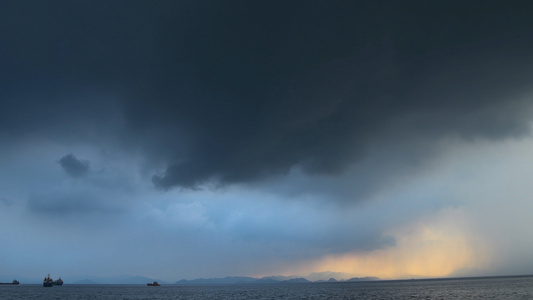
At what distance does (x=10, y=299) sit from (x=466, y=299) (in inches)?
7665

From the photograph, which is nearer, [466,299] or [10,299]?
[466,299]

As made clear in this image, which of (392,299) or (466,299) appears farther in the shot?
(392,299)

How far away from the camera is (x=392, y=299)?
143 meters

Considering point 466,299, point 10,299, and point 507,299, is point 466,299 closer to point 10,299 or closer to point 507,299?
point 507,299

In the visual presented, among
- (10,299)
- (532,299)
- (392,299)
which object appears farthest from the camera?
(10,299)

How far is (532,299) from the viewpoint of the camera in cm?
11512

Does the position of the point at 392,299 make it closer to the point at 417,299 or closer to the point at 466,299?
the point at 417,299

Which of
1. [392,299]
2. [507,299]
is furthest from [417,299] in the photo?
[507,299]

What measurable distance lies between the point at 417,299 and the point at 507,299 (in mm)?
29404

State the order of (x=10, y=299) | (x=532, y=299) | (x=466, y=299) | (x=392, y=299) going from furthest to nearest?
(x=10, y=299) → (x=392, y=299) → (x=466, y=299) → (x=532, y=299)

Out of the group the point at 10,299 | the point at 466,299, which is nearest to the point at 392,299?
the point at 466,299

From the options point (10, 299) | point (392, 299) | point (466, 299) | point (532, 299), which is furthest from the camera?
point (10, 299)

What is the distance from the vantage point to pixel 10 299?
161250 millimetres

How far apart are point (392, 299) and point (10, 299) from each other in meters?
169
